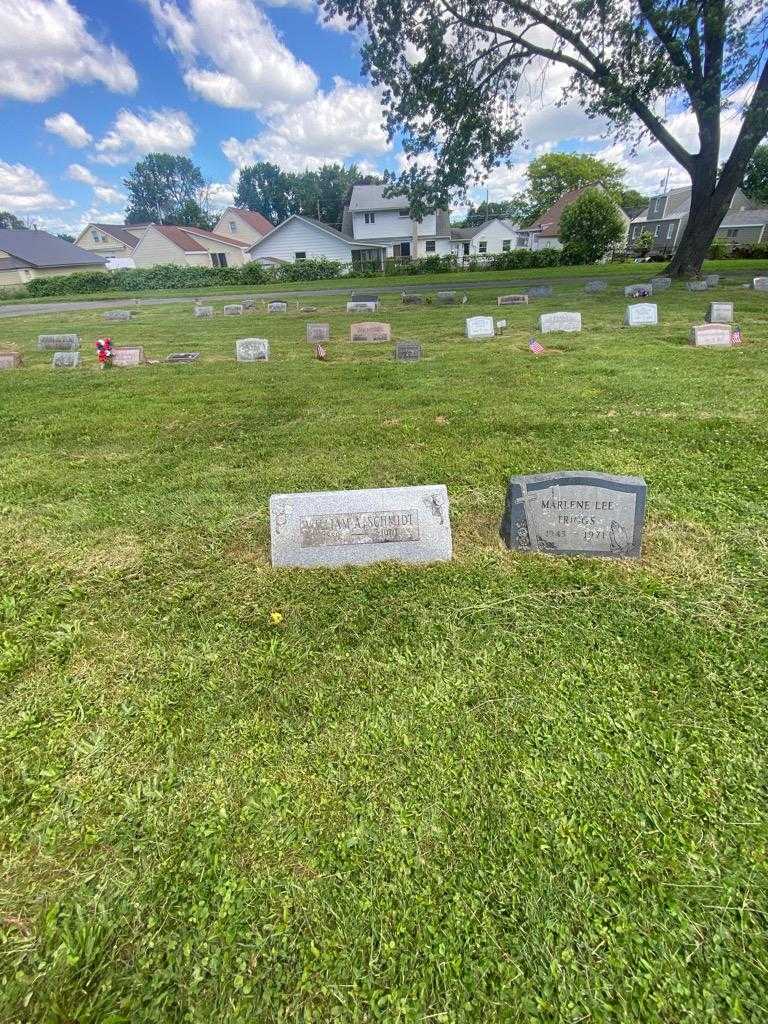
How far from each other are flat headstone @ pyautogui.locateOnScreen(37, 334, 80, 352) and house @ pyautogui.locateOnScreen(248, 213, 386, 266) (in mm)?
32139

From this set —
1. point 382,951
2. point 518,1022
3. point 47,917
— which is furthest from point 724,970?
point 47,917

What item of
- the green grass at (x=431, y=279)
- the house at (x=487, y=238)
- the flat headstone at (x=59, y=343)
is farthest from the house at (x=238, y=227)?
the flat headstone at (x=59, y=343)

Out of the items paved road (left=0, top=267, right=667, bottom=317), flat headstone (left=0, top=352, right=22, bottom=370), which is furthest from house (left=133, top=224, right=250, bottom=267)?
flat headstone (left=0, top=352, right=22, bottom=370)

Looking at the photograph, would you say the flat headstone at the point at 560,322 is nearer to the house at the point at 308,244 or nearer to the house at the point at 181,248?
the house at the point at 308,244

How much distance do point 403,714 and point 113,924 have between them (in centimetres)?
131

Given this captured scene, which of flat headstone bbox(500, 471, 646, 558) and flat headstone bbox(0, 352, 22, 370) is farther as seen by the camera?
flat headstone bbox(0, 352, 22, 370)

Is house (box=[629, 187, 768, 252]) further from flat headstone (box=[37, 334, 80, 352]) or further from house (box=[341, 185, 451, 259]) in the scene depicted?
flat headstone (box=[37, 334, 80, 352])

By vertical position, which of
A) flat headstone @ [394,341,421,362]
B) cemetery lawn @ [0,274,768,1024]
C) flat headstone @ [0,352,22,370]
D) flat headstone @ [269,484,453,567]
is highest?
flat headstone @ [0,352,22,370]

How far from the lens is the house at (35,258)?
4434cm

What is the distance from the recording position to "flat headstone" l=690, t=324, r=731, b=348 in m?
9.18

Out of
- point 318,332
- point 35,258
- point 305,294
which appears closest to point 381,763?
point 318,332

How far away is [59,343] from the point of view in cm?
1196

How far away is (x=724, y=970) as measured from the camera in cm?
148

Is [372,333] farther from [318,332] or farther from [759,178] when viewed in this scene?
[759,178]
